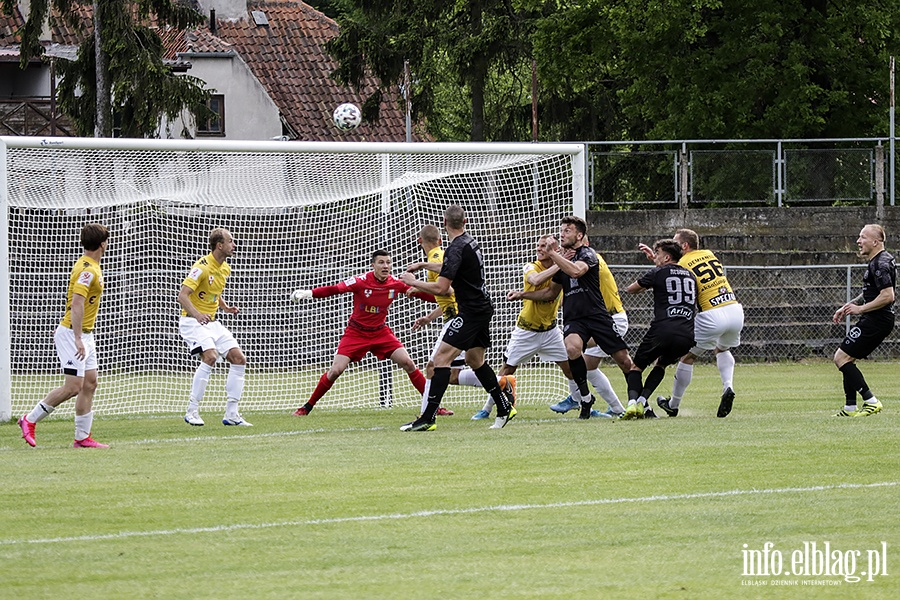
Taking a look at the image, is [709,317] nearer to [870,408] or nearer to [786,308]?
[870,408]

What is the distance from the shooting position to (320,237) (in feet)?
60.4

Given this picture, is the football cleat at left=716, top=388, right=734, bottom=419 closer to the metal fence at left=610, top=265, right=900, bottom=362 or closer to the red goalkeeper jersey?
the red goalkeeper jersey

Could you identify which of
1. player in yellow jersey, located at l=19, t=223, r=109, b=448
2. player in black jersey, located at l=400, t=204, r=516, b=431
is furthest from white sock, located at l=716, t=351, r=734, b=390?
player in yellow jersey, located at l=19, t=223, r=109, b=448

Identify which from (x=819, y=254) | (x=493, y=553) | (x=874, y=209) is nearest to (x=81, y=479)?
(x=493, y=553)

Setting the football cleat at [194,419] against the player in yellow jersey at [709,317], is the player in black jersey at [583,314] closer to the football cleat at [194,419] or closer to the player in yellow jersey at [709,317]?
the player in yellow jersey at [709,317]

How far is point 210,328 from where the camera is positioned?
14.0 m

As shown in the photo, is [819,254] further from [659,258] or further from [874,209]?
[659,258]

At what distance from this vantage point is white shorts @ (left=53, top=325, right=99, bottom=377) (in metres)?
11.3

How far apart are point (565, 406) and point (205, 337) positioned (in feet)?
12.5

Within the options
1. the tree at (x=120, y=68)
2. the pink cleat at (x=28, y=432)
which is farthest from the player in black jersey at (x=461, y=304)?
the tree at (x=120, y=68)

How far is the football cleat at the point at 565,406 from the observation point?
1458 cm

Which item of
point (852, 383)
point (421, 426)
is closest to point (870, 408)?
point (852, 383)

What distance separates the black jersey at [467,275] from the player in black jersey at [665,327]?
5.60ft

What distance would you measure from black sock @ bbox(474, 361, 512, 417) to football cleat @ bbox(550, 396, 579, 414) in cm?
185
